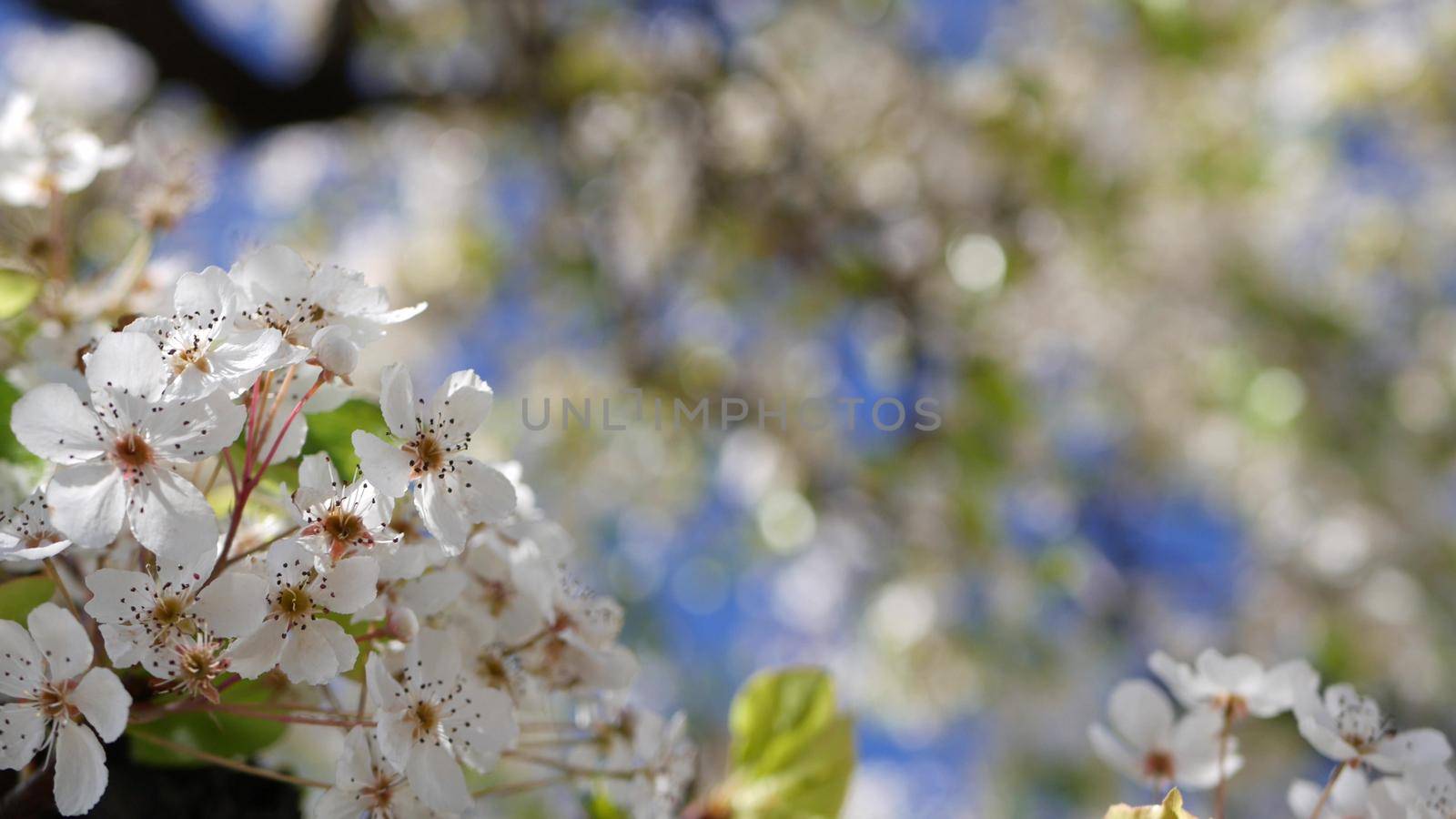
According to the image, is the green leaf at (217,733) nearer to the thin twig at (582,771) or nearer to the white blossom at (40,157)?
the thin twig at (582,771)

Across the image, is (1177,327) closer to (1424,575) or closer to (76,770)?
(1424,575)

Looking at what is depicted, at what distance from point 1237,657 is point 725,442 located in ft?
6.54

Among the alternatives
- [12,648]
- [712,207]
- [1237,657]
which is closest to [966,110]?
[712,207]

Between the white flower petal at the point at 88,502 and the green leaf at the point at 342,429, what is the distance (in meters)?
0.09

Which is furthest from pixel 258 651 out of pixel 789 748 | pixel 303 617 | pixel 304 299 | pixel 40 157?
pixel 40 157

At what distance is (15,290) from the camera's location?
492 mm

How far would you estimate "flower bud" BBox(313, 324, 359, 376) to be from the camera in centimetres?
36

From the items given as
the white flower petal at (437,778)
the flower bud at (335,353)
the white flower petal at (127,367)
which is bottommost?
the white flower petal at (437,778)

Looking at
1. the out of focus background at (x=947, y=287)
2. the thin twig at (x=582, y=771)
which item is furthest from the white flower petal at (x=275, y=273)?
the out of focus background at (x=947, y=287)

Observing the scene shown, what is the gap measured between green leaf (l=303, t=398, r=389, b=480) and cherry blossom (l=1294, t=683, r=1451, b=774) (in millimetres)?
406

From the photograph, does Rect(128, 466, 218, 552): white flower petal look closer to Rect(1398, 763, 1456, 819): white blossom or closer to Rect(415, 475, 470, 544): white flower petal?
Rect(415, 475, 470, 544): white flower petal

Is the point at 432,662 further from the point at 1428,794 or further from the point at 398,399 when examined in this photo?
the point at 1428,794

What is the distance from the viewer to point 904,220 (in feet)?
6.09

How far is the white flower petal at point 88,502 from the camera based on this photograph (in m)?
0.31
